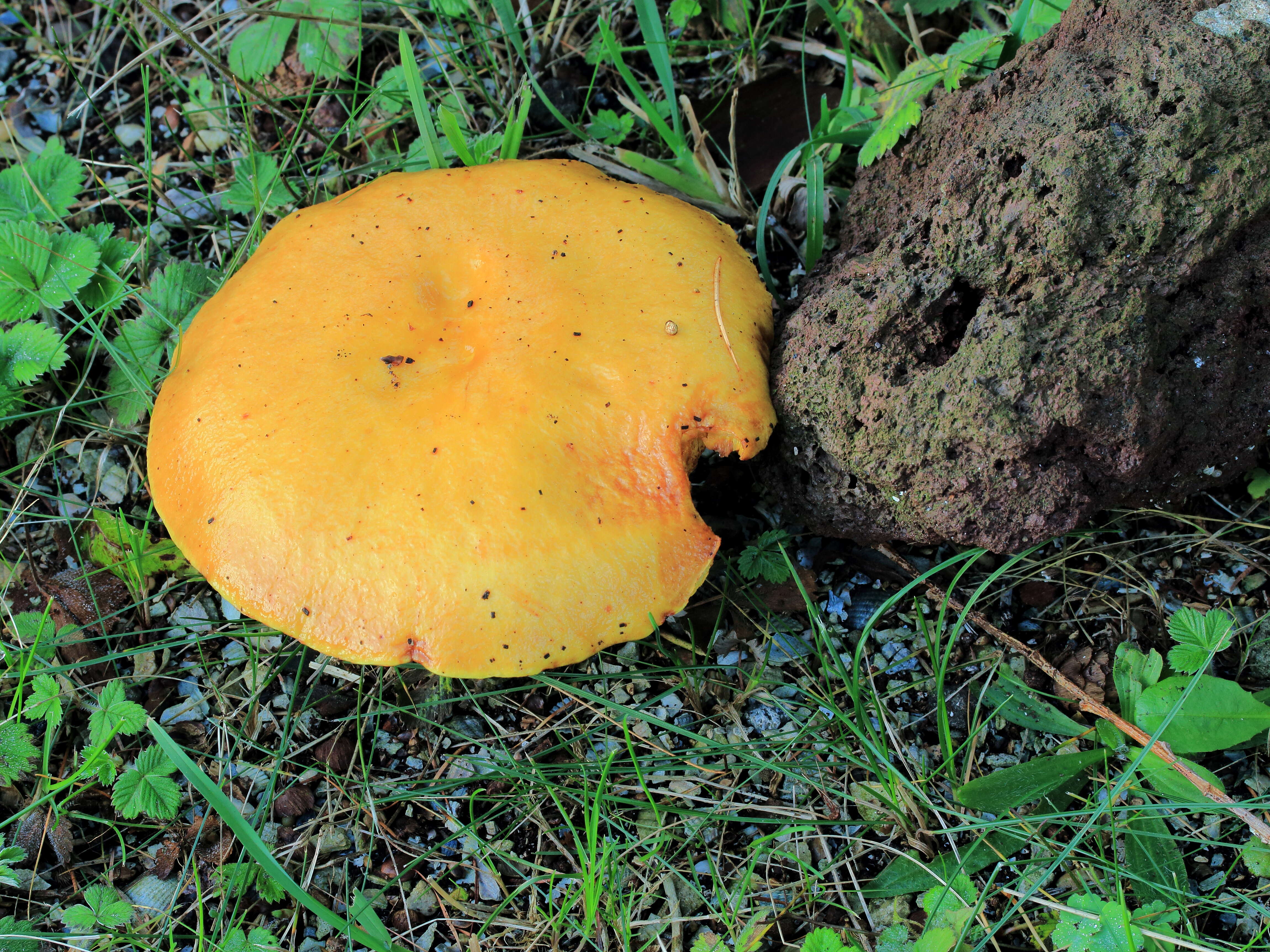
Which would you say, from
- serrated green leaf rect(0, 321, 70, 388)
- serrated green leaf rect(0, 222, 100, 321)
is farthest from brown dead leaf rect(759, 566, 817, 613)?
serrated green leaf rect(0, 222, 100, 321)

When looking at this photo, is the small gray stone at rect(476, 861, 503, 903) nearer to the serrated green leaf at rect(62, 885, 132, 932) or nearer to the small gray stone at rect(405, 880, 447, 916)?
the small gray stone at rect(405, 880, 447, 916)

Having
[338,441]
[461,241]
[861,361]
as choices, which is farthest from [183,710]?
[861,361]

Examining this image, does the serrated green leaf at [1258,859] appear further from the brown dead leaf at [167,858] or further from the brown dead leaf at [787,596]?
the brown dead leaf at [167,858]

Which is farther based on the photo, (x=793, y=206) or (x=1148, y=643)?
(x=793, y=206)

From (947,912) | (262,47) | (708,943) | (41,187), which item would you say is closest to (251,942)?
(708,943)

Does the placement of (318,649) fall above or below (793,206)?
below

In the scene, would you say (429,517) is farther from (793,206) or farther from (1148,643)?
(1148,643)
